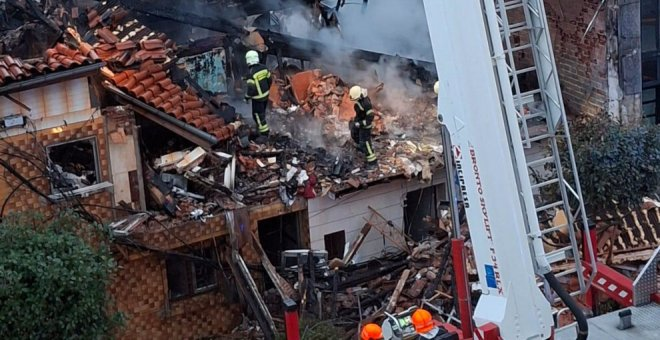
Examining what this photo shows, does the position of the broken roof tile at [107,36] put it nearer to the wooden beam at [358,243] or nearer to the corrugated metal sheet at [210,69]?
the corrugated metal sheet at [210,69]

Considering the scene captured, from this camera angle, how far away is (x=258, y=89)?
52.0ft

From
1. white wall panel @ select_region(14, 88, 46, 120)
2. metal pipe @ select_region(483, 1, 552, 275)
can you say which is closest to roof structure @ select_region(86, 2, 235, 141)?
white wall panel @ select_region(14, 88, 46, 120)

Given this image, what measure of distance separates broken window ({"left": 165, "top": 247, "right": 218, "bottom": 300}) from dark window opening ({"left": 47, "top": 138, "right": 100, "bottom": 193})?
1736mm

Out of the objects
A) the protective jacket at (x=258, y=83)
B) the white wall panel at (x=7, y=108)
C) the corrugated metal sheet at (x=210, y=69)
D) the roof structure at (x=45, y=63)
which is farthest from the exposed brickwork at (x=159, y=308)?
the corrugated metal sheet at (x=210, y=69)

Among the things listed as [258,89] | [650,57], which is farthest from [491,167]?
[650,57]

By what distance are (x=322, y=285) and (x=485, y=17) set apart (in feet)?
23.7

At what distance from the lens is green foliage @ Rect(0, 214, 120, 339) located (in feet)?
36.9

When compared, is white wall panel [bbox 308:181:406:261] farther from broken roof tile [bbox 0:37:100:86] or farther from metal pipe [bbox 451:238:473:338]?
metal pipe [bbox 451:238:473:338]

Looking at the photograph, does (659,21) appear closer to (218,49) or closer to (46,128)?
(218,49)

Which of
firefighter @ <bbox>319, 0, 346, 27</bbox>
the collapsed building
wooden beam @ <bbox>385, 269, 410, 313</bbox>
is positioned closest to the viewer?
the collapsed building

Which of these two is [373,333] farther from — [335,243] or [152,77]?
[152,77]

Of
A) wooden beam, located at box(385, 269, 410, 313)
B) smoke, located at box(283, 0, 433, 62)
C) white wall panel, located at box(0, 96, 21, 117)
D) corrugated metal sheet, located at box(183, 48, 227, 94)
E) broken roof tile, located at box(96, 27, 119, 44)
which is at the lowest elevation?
wooden beam, located at box(385, 269, 410, 313)

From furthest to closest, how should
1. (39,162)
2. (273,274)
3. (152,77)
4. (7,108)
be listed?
(152,77)
(273,274)
(39,162)
(7,108)

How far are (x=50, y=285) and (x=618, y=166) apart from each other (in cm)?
749
